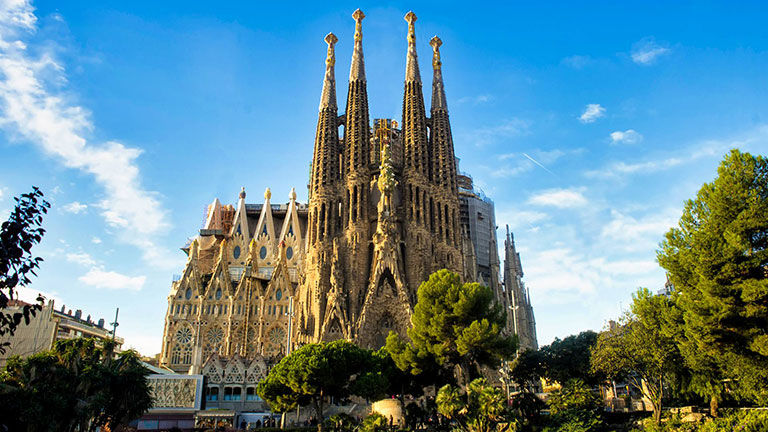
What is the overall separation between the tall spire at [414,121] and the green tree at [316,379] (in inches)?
996

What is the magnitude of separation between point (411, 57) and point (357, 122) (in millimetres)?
10372

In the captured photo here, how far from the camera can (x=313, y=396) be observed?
2812 cm

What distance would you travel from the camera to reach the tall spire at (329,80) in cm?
5462

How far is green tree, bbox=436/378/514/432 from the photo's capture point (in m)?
21.0

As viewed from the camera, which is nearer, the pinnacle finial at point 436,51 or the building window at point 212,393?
the building window at point 212,393

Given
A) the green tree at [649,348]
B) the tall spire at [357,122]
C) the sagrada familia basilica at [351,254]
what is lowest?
the green tree at [649,348]

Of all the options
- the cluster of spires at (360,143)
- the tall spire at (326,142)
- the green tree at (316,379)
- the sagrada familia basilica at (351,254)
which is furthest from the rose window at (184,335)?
the green tree at (316,379)

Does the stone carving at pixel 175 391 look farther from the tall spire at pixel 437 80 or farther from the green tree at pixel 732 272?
the tall spire at pixel 437 80

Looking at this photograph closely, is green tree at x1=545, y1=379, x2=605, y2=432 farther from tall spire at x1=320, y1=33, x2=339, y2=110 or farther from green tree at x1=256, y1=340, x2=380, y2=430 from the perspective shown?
tall spire at x1=320, y1=33, x2=339, y2=110

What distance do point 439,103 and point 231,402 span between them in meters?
33.6

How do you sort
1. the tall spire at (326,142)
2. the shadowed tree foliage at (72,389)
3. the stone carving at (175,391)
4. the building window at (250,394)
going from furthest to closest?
the tall spire at (326,142) < the building window at (250,394) < the stone carving at (175,391) < the shadowed tree foliage at (72,389)

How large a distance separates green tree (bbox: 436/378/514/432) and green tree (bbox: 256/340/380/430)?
6771 mm

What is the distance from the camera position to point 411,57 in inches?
2272

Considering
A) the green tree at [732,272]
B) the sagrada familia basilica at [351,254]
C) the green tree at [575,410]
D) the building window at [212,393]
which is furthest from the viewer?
the sagrada familia basilica at [351,254]
